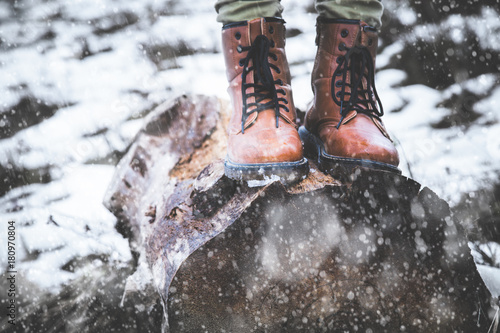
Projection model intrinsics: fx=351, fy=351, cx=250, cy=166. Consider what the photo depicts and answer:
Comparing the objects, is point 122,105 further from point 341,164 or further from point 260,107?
point 341,164

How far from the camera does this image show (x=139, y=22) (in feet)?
11.7

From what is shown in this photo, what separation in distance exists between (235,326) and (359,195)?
1.56 feet

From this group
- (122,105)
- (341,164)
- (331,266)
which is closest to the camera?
(331,266)

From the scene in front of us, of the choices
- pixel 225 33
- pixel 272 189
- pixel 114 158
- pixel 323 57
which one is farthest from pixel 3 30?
pixel 272 189

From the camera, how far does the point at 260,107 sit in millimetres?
1142

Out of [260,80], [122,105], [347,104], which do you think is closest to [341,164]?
[347,104]

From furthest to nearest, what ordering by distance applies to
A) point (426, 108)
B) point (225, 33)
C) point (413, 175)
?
point (426, 108) < point (413, 175) < point (225, 33)

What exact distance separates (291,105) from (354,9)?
386mm

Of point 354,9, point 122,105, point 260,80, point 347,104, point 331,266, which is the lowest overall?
point 122,105

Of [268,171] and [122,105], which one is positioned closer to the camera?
[268,171]

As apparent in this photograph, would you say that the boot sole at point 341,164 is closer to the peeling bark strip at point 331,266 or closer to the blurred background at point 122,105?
the peeling bark strip at point 331,266

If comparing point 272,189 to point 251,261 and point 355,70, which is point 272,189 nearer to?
point 251,261

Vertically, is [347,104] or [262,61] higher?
[262,61]

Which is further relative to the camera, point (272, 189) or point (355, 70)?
point (355, 70)
